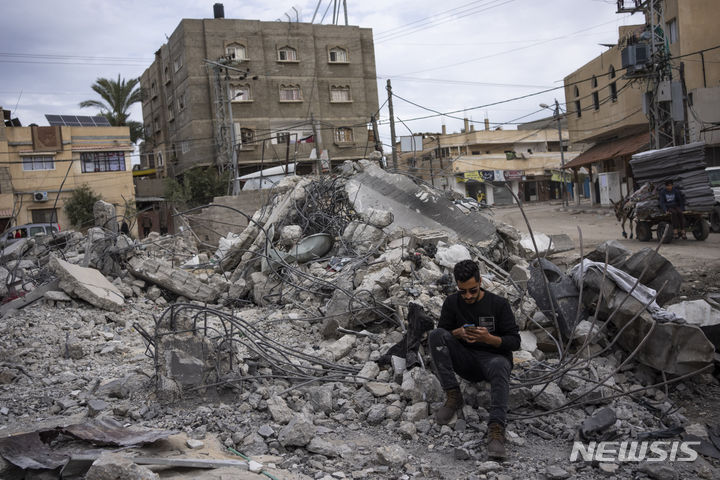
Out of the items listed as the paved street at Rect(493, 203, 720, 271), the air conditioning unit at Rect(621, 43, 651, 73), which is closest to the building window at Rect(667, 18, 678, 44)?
the air conditioning unit at Rect(621, 43, 651, 73)

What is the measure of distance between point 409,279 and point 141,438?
12.8ft

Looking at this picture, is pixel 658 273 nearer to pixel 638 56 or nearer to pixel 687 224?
pixel 687 224

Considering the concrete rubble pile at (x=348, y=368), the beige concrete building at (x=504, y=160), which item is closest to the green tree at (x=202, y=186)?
the beige concrete building at (x=504, y=160)

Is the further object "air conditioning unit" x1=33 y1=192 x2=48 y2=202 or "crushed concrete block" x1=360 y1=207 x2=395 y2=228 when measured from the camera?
"air conditioning unit" x1=33 y1=192 x2=48 y2=202

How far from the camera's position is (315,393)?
4.31m

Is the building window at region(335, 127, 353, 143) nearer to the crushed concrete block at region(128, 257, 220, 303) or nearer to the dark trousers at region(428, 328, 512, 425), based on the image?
the crushed concrete block at region(128, 257, 220, 303)

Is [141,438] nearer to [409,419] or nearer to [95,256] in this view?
[409,419]

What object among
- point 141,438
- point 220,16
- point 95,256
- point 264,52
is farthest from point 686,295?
point 220,16

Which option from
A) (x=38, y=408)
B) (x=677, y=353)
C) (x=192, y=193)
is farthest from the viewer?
(x=192, y=193)

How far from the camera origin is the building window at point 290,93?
34094 millimetres

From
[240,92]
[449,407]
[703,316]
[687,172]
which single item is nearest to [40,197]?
[240,92]

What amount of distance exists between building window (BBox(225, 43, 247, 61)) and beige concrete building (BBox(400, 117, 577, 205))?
14.4 metres

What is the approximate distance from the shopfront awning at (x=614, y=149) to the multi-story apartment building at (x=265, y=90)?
40.7 feet

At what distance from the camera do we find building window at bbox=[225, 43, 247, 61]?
3291cm
